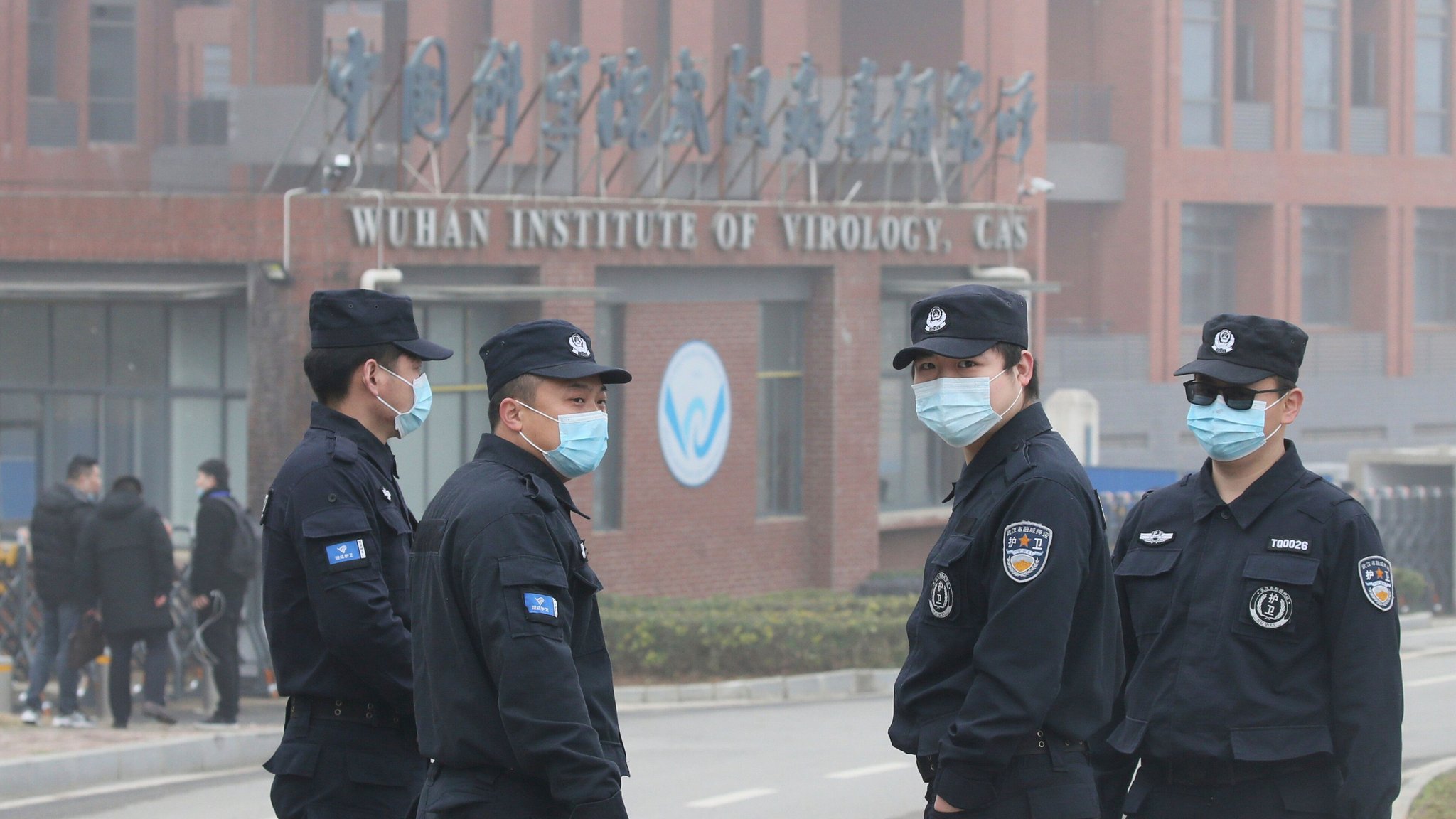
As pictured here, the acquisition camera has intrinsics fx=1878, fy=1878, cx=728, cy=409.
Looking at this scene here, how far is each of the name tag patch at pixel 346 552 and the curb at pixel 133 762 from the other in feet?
21.1

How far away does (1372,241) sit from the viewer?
4384cm

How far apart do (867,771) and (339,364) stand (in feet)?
23.6

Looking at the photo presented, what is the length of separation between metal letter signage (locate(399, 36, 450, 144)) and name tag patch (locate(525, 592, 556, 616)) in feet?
51.3

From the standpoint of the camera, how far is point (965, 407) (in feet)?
15.4

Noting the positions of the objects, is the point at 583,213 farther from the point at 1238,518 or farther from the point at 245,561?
the point at 1238,518

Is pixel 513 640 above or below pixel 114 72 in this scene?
below

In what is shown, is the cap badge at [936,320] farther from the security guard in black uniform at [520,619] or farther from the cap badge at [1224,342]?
the cap badge at [1224,342]

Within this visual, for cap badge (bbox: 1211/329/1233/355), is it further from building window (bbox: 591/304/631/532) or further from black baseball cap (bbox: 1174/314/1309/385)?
building window (bbox: 591/304/631/532)

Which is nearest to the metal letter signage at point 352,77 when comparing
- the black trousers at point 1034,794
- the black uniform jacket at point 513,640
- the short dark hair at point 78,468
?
the short dark hair at point 78,468

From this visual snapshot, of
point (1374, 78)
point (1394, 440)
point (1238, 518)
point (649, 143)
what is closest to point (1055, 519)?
point (1238, 518)

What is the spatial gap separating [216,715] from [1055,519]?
396 inches

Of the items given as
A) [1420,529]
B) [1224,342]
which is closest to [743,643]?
[1420,529]

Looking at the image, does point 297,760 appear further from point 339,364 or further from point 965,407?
point 965,407

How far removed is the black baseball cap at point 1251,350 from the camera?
5320 millimetres
